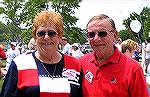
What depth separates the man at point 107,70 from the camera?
316cm

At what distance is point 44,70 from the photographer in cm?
316

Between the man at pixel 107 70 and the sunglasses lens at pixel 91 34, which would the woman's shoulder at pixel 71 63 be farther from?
the sunglasses lens at pixel 91 34

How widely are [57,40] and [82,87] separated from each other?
514 millimetres

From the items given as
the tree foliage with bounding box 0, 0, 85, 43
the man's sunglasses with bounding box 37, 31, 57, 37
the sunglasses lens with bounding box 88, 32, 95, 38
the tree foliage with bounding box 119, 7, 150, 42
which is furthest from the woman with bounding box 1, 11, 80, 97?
the tree foliage with bounding box 119, 7, 150, 42

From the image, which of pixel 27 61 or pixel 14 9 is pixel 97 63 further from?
pixel 14 9

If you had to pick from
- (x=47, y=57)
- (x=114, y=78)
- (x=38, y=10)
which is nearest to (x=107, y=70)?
(x=114, y=78)

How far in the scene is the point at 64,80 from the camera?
10.4ft

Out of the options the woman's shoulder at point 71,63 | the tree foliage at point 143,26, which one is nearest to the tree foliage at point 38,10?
the tree foliage at point 143,26

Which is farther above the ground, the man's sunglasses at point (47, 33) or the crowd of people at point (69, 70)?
the man's sunglasses at point (47, 33)

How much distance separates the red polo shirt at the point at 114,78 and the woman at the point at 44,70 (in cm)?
13

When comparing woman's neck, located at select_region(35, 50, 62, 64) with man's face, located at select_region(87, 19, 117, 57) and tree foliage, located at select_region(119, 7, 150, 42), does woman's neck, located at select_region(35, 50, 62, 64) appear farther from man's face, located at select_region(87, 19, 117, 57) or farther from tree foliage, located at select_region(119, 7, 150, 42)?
tree foliage, located at select_region(119, 7, 150, 42)

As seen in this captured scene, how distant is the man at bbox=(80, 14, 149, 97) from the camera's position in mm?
3156

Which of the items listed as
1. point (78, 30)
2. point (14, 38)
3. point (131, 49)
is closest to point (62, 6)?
point (78, 30)

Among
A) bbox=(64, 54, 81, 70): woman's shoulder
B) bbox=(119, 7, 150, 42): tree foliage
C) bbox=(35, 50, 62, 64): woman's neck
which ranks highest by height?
bbox=(119, 7, 150, 42): tree foliage
